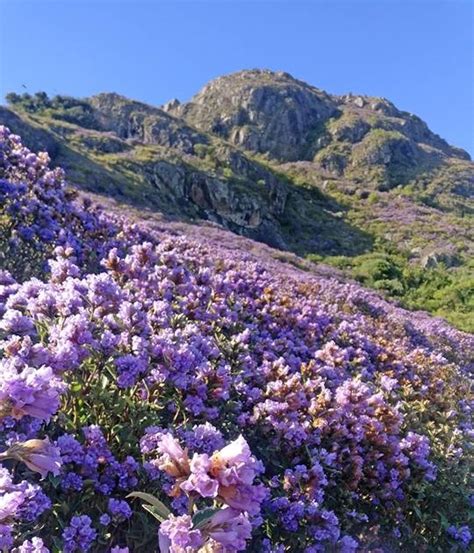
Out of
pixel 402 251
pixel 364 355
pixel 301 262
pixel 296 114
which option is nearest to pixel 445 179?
pixel 296 114

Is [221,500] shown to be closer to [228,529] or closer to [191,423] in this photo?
[228,529]

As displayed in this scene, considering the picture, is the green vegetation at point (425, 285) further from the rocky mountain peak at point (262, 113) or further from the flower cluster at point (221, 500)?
the rocky mountain peak at point (262, 113)

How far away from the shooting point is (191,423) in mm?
3139

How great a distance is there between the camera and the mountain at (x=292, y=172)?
24719 mm

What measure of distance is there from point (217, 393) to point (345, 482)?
1184 millimetres

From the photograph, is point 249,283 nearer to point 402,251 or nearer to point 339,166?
point 402,251

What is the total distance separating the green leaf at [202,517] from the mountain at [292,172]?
1527cm

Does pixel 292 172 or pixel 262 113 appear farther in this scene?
pixel 262 113

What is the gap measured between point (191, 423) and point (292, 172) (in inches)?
2407

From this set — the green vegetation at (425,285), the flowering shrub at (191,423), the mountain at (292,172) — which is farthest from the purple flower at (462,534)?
the mountain at (292,172)

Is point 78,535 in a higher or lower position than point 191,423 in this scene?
lower

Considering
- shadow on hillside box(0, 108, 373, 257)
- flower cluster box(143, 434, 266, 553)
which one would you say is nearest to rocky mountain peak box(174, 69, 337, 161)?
shadow on hillside box(0, 108, 373, 257)

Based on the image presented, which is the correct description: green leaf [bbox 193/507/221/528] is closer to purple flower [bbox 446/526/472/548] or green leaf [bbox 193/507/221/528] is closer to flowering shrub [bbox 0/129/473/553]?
flowering shrub [bbox 0/129/473/553]

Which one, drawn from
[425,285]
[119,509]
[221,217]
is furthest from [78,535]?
[221,217]
